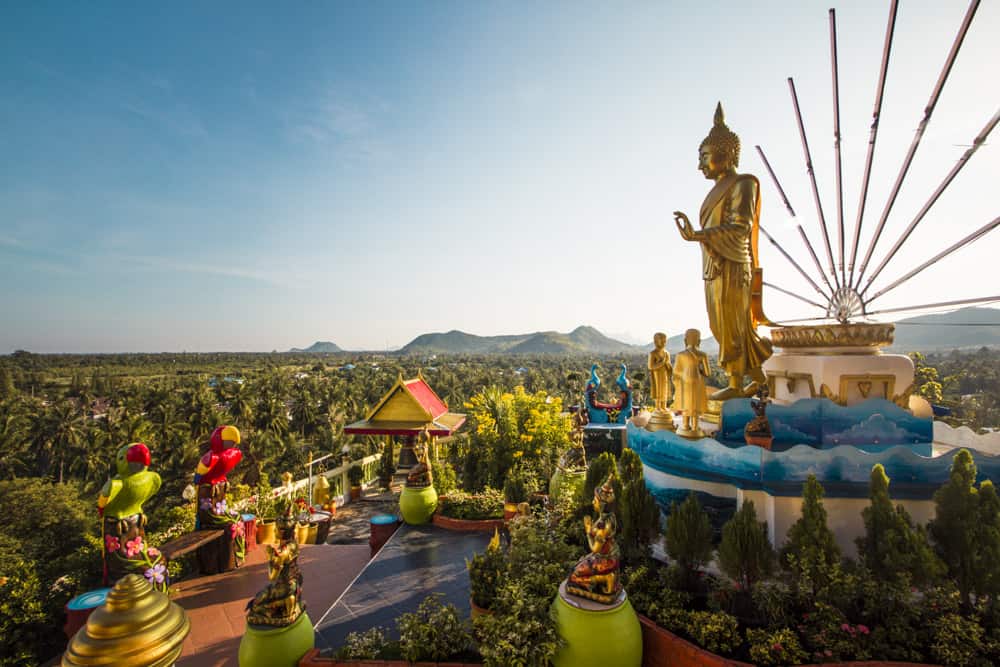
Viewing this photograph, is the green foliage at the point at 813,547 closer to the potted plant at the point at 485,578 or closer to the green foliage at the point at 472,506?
the potted plant at the point at 485,578

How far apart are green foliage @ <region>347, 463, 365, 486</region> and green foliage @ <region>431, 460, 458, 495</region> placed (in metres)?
3.49

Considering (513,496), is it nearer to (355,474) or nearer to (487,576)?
(487,576)

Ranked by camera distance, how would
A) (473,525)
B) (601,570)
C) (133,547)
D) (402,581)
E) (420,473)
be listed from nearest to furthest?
(601,570) < (133,547) < (402,581) < (473,525) < (420,473)

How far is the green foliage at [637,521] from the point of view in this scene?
7703mm

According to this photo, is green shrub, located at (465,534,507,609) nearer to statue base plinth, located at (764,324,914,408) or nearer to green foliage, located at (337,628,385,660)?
green foliage, located at (337,628,385,660)

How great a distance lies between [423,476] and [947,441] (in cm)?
1097

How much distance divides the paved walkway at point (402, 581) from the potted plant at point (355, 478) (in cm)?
524

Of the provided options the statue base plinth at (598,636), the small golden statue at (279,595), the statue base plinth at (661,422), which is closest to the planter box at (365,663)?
the small golden statue at (279,595)

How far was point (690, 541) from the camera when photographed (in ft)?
22.5

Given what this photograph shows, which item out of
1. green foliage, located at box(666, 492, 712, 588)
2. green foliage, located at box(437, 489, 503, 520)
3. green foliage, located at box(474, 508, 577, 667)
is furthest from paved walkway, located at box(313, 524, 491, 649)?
green foliage, located at box(666, 492, 712, 588)

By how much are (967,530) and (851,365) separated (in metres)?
3.55

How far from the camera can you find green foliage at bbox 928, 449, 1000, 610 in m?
5.74

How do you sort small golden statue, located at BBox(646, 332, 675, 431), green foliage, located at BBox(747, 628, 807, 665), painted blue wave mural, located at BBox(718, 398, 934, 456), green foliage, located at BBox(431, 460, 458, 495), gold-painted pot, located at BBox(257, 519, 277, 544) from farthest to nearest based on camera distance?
green foliage, located at BBox(431, 460, 458, 495), gold-painted pot, located at BBox(257, 519, 277, 544), small golden statue, located at BBox(646, 332, 675, 431), painted blue wave mural, located at BBox(718, 398, 934, 456), green foliage, located at BBox(747, 628, 807, 665)

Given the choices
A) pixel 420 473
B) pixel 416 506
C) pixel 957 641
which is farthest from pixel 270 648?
pixel 957 641
